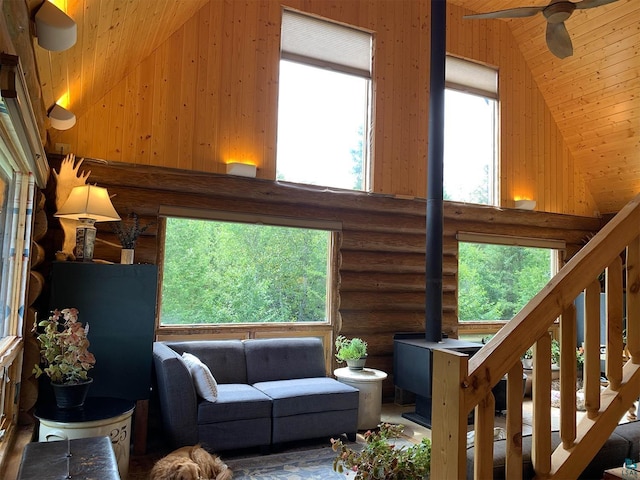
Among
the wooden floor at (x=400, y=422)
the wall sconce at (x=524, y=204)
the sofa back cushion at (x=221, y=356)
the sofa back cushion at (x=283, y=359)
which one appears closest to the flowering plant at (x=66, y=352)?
the wooden floor at (x=400, y=422)

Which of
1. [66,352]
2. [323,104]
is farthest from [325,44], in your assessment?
[66,352]

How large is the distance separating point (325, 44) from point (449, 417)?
534 centimetres

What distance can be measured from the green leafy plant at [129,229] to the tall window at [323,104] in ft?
5.42

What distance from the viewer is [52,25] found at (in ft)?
7.55

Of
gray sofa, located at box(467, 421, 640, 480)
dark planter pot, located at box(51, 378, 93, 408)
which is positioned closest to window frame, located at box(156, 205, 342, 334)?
dark planter pot, located at box(51, 378, 93, 408)

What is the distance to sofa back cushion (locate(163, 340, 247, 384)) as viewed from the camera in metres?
4.64

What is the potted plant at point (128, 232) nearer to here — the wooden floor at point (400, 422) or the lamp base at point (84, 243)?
the lamp base at point (84, 243)

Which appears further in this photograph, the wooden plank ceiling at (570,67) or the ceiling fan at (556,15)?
the ceiling fan at (556,15)

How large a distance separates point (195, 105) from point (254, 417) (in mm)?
3153

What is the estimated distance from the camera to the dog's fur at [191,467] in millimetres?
3354

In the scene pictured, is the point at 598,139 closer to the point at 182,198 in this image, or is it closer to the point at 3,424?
the point at 182,198

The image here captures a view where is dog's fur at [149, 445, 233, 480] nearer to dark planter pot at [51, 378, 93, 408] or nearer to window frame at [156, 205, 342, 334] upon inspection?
dark planter pot at [51, 378, 93, 408]

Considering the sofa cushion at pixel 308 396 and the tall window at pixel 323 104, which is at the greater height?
the tall window at pixel 323 104

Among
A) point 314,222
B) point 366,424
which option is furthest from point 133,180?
point 366,424
